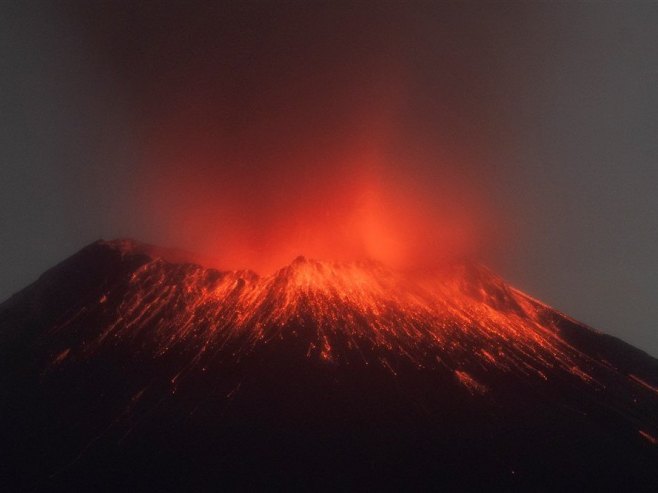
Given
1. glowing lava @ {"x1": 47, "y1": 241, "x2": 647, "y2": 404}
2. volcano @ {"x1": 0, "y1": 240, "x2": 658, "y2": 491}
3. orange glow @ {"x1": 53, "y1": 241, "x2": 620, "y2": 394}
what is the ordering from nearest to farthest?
1. volcano @ {"x1": 0, "y1": 240, "x2": 658, "y2": 491}
2. glowing lava @ {"x1": 47, "y1": 241, "x2": 647, "y2": 404}
3. orange glow @ {"x1": 53, "y1": 241, "x2": 620, "y2": 394}

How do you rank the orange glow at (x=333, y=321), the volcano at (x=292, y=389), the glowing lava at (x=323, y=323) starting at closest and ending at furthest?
the volcano at (x=292, y=389) < the glowing lava at (x=323, y=323) < the orange glow at (x=333, y=321)

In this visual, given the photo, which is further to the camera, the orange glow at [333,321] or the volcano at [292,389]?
the orange glow at [333,321]

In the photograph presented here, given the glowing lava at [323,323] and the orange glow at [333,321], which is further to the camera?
the orange glow at [333,321]

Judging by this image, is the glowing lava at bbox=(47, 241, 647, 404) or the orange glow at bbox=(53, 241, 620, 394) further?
the orange glow at bbox=(53, 241, 620, 394)

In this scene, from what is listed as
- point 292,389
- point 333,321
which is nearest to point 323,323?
point 333,321

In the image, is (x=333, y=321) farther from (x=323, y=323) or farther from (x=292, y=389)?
(x=292, y=389)

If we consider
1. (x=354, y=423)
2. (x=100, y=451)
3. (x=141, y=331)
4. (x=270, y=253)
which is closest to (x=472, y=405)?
(x=354, y=423)

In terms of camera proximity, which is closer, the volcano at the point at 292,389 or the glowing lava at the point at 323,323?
the volcano at the point at 292,389

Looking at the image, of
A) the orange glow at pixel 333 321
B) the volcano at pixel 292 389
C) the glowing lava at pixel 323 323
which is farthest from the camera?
the orange glow at pixel 333 321

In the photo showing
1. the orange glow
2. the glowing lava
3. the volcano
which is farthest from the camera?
the orange glow
